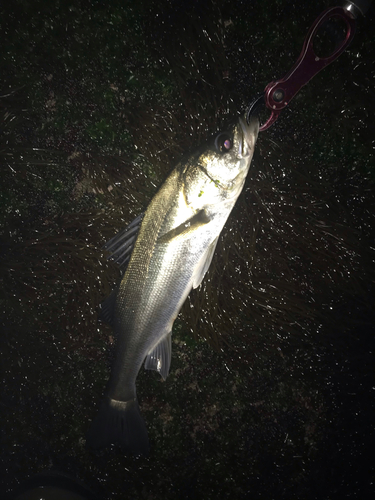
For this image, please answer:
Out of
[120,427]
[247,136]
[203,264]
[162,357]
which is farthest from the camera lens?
[120,427]

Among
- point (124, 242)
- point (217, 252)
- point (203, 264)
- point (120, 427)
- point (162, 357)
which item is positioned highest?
point (124, 242)

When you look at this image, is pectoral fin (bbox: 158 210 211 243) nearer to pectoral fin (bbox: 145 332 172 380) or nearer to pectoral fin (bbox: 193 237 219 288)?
pectoral fin (bbox: 193 237 219 288)

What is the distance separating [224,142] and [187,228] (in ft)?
1.71

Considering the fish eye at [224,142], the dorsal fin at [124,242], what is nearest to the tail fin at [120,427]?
the dorsal fin at [124,242]

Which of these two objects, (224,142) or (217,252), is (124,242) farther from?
(224,142)

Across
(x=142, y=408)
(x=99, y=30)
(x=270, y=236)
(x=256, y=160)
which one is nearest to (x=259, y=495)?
(x=142, y=408)

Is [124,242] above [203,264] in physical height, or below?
above

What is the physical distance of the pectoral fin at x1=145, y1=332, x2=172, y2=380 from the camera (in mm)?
1869

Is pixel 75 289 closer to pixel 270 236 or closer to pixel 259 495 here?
pixel 270 236

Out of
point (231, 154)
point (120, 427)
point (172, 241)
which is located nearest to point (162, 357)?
point (120, 427)

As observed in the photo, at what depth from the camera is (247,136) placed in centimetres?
162

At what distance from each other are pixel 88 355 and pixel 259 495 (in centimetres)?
169

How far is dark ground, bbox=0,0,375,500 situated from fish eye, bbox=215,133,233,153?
1.20 feet

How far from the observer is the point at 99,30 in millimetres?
2104
